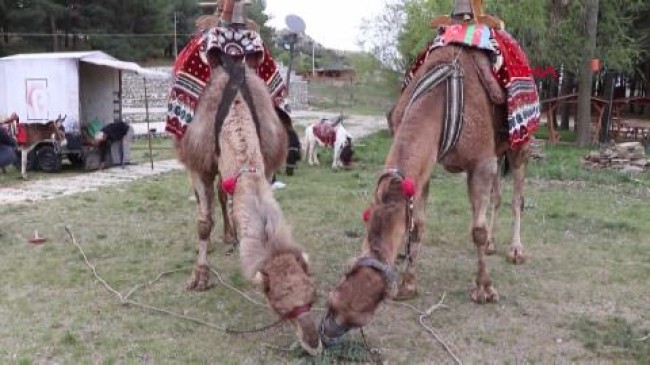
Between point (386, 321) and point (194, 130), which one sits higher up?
point (194, 130)

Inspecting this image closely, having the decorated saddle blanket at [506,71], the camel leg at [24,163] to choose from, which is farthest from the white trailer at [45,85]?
the decorated saddle blanket at [506,71]

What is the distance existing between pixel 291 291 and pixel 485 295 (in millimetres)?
2335

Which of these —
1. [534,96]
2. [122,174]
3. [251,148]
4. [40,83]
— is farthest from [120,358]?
[40,83]

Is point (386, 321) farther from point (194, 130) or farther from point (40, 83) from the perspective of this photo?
point (40, 83)

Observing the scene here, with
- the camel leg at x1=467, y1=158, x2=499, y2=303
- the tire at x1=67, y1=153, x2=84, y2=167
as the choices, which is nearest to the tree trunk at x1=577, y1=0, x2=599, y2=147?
the tire at x1=67, y1=153, x2=84, y2=167

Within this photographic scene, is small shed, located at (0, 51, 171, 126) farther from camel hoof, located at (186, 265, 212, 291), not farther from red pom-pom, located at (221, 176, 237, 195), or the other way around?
red pom-pom, located at (221, 176, 237, 195)

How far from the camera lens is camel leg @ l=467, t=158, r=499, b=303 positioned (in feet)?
16.6

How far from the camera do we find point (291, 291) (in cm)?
333

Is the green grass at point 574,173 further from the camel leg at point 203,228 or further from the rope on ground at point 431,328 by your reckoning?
the camel leg at point 203,228

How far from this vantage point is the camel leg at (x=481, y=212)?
505cm

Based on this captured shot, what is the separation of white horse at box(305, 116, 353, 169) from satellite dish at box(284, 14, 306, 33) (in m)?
2.06

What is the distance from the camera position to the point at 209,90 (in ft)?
17.1

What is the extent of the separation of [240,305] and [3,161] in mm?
4130

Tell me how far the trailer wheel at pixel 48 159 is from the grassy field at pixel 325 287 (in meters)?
3.52
